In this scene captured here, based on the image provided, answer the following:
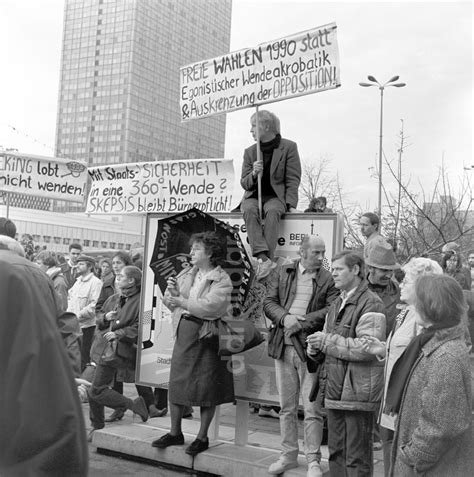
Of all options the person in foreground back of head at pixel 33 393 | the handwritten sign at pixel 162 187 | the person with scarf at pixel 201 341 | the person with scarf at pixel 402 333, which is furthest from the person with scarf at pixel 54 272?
the person in foreground back of head at pixel 33 393

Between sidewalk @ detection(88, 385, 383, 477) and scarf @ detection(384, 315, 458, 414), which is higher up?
scarf @ detection(384, 315, 458, 414)

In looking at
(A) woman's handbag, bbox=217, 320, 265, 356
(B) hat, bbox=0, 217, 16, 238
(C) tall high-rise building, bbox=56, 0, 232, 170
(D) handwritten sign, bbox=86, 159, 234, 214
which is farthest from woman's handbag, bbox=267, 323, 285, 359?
(C) tall high-rise building, bbox=56, 0, 232, 170

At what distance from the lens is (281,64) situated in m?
5.40

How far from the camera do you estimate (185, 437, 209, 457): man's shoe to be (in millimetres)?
5238

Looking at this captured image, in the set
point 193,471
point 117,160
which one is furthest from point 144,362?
point 117,160

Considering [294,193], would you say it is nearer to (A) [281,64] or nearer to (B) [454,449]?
(A) [281,64]

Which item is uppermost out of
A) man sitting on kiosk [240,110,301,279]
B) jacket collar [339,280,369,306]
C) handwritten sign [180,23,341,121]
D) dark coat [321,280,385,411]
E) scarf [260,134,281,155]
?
handwritten sign [180,23,341,121]

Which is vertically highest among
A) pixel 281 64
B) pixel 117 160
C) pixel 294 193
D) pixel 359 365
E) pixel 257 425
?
pixel 117 160

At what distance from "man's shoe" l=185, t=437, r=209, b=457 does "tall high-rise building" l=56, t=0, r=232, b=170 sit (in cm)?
8779

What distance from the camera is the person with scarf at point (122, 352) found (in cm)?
608

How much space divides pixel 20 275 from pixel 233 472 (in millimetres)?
4063

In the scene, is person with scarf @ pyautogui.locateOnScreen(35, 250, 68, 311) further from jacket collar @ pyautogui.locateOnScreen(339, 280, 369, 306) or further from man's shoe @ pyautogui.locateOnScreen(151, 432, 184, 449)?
jacket collar @ pyautogui.locateOnScreen(339, 280, 369, 306)

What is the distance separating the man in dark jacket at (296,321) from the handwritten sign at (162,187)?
48.0 inches

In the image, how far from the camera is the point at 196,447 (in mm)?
5250
